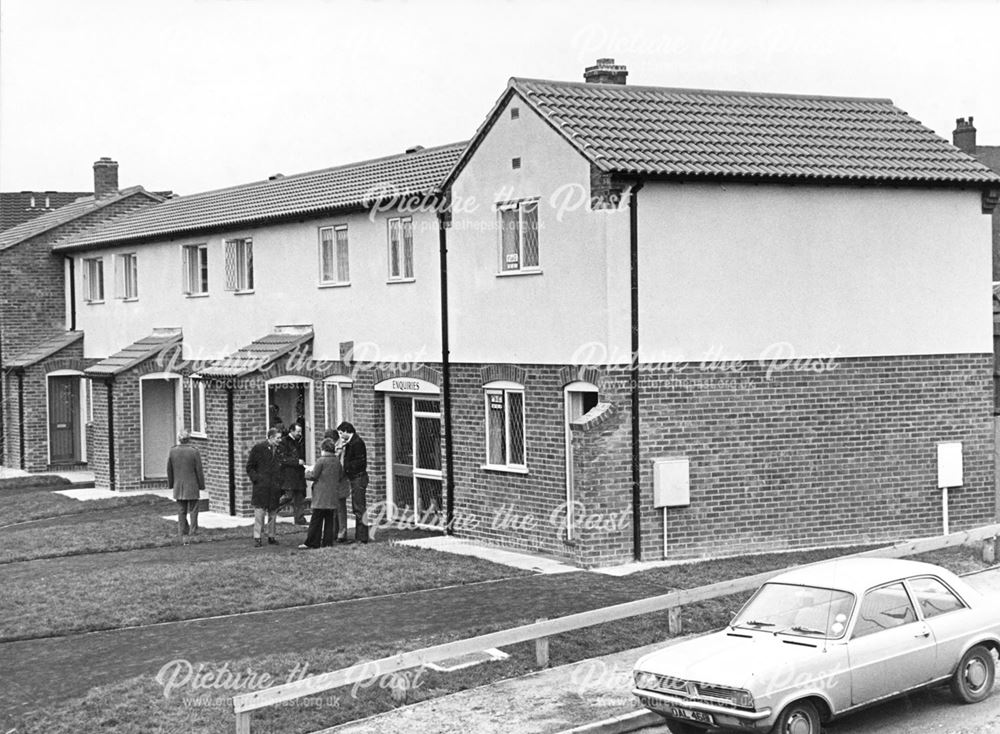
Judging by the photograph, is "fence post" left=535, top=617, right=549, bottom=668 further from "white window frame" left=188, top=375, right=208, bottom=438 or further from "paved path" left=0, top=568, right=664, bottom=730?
"white window frame" left=188, top=375, right=208, bottom=438

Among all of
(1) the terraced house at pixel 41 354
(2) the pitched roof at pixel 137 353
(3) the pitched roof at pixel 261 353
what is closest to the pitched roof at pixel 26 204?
(1) the terraced house at pixel 41 354

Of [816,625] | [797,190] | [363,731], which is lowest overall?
[363,731]

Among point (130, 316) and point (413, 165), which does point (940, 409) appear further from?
point (130, 316)

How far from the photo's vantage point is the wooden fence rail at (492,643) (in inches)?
426

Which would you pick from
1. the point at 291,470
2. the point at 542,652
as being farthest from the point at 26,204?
the point at 542,652

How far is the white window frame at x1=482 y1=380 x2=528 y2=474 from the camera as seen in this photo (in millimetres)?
19812

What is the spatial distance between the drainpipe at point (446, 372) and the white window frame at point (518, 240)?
1.43 meters

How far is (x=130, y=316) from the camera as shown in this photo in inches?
1288

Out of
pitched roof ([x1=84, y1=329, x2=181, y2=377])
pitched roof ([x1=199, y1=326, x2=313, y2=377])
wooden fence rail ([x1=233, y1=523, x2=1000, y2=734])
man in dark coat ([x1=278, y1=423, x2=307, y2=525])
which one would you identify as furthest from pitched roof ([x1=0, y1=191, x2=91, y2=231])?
wooden fence rail ([x1=233, y1=523, x2=1000, y2=734])

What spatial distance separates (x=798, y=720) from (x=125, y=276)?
25.8 meters

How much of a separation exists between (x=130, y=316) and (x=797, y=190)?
18508mm

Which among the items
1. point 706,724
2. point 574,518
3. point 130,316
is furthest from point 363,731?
point 130,316

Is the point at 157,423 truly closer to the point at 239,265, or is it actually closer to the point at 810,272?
the point at 239,265

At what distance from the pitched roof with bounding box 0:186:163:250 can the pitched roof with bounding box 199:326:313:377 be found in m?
12.1
